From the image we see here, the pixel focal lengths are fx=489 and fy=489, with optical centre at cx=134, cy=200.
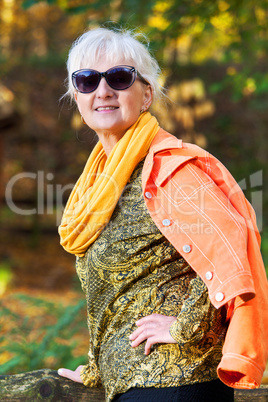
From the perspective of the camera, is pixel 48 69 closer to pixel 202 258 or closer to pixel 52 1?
pixel 52 1

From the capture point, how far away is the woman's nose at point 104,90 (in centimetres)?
187

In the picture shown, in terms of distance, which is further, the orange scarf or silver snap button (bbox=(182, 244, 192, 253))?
the orange scarf

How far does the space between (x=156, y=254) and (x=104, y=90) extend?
0.66m

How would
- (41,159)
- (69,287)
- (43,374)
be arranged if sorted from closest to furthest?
(43,374) < (69,287) < (41,159)

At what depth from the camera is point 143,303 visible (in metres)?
1.75

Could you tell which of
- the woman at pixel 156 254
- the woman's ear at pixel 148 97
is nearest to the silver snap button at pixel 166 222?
the woman at pixel 156 254

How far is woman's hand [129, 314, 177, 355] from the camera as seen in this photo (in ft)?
5.50

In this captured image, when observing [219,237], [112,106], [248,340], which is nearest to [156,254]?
[219,237]

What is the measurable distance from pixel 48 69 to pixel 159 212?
944 cm

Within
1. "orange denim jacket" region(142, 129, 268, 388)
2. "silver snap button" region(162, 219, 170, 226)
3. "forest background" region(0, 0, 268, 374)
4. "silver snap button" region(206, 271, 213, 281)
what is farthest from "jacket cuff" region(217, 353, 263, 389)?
"forest background" region(0, 0, 268, 374)

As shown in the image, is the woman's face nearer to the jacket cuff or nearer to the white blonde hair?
the white blonde hair

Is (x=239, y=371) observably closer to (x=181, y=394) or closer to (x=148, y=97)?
(x=181, y=394)

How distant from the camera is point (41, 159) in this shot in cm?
1012

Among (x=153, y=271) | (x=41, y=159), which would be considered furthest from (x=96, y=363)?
(x=41, y=159)
